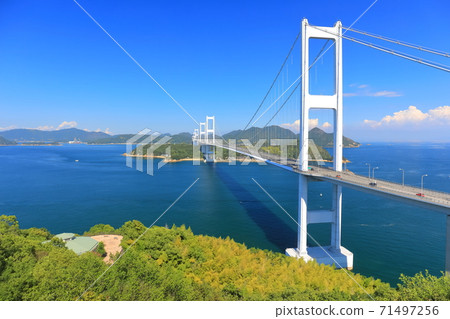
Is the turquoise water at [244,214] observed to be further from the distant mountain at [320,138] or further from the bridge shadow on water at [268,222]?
the distant mountain at [320,138]

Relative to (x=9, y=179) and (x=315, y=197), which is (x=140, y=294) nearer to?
(x=315, y=197)

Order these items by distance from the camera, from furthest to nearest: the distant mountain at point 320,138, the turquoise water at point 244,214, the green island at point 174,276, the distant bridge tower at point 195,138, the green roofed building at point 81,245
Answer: the distant bridge tower at point 195,138, the distant mountain at point 320,138, the turquoise water at point 244,214, the green roofed building at point 81,245, the green island at point 174,276

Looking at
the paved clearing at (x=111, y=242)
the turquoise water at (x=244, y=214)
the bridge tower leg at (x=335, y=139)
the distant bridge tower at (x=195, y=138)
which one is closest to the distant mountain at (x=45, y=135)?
the distant bridge tower at (x=195, y=138)

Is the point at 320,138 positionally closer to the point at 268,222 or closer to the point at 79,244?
the point at 268,222

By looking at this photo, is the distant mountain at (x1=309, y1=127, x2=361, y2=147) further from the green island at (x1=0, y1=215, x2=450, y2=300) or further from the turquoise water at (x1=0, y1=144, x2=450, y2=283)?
the green island at (x1=0, y1=215, x2=450, y2=300)

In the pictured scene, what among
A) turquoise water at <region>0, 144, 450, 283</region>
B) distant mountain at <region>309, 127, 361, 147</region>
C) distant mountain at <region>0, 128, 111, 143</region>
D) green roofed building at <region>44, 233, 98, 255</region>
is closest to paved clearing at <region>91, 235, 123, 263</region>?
green roofed building at <region>44, 233, 98, 255</region>

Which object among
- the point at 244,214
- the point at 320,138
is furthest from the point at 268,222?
the point at 320,138

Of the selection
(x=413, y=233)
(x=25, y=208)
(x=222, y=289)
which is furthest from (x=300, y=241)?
(x=25, y=208)
